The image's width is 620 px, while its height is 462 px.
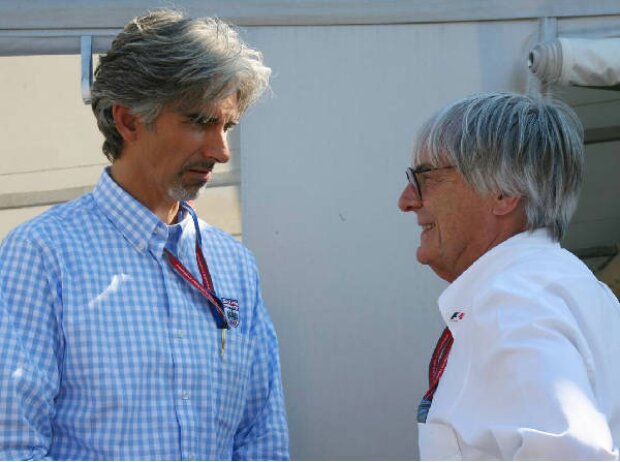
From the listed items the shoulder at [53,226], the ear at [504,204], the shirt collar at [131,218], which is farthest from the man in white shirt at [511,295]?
the shoulder at [53,226]

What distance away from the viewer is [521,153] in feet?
8.06

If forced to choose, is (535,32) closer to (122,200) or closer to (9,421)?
(122,200)

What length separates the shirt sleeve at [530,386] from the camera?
6.57 feet

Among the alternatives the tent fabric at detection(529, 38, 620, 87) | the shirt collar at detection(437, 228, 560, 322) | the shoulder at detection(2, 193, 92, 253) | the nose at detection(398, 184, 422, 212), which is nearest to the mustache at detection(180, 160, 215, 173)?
the shoulder at detection(2, 193, 92, 253)

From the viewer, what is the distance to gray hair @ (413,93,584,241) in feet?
8.09

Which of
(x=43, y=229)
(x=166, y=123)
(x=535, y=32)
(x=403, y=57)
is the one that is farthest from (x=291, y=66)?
(x=43, y=229)

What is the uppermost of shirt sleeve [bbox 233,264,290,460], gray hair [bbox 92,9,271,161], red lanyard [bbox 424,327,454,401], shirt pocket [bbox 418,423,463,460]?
gray hair [bbox 92,9,271,161]

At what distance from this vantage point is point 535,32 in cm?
394

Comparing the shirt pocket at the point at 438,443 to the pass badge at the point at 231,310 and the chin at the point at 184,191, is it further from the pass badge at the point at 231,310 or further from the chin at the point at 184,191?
the chin at the point at 184,191

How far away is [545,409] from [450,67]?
2095 millimetres

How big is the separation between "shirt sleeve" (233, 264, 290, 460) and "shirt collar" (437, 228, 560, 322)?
25.8 inches

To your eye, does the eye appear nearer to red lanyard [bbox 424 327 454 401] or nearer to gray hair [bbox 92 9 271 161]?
gray hair [bbox 92 9 271 161]

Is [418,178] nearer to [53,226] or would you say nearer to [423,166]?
[423,166]

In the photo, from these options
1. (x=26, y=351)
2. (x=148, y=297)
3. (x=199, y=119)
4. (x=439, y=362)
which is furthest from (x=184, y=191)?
(x=439, y=362)
